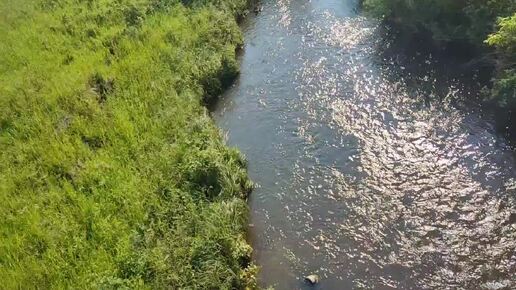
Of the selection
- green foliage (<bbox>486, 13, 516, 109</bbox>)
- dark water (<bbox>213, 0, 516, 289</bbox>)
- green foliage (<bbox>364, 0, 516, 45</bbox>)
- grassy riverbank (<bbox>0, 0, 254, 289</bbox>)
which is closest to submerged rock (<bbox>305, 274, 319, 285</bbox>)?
dark water (<bbox>213, 0, 516, 289</bbox>)

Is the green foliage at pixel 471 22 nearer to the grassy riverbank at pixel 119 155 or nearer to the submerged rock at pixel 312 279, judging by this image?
the grassy riverbank at pixel 119 155

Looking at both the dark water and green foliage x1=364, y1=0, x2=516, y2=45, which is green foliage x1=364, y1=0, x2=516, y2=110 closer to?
green foliage x1=364, y1=0, x2=516, y2=45

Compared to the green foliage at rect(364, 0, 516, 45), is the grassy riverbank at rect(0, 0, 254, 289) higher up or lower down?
higher up

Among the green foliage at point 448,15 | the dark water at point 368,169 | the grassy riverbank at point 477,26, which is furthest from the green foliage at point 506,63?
the green foliage at point 448,15

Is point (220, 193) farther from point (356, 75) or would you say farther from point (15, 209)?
point (356, 75)

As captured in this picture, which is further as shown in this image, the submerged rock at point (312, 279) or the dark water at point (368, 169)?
the dark water at point (368, 169)

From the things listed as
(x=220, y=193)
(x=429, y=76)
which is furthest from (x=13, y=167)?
(x=429, y=76)

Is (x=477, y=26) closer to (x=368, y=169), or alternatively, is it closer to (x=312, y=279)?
(x=368, y=169)
